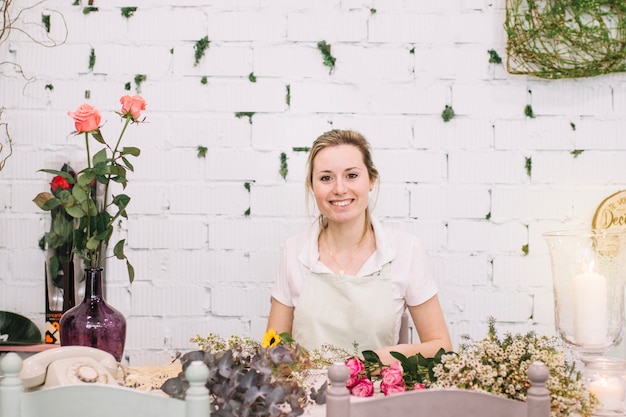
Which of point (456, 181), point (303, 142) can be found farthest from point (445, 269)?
point (303, 142)

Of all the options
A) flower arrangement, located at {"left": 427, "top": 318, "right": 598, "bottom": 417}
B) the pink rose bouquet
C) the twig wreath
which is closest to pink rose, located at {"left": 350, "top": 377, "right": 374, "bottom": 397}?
the pink rose bouquet

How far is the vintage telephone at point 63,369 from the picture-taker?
1373mm

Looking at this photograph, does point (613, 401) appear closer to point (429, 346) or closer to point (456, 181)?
point (429, 346)

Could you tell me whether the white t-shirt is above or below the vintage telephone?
above

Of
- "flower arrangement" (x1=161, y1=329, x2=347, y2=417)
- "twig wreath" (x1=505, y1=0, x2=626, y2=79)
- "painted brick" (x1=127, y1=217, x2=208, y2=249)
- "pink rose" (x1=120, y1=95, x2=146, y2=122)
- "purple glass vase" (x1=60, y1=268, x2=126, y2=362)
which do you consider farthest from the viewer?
"painted brick" (x1=127, y1=217, x2=208, y2=249)

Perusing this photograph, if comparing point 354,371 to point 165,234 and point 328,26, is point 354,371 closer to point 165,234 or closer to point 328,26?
point 165,234

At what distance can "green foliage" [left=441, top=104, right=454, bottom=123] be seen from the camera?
2494mm

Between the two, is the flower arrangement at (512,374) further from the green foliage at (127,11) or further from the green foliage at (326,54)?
the green foliage at (127,11)

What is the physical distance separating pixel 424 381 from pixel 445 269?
3.62 ft

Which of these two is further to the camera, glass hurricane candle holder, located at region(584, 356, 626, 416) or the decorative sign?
the decorative sign

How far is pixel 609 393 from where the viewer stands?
4.56 ft

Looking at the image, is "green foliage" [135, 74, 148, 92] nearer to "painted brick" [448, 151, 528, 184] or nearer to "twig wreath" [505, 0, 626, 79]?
"painted brick" [448, 151, 528, 184]

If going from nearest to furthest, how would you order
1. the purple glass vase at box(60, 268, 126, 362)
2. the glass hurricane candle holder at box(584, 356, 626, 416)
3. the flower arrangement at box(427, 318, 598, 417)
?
the flower arrangement at box(427, 318, 598, 417)
the glass hurricane candle holder at box(584, 356, 626, 416)
the purple glass vase at box(60, 268, 126, 362)

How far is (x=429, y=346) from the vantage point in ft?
7.05
